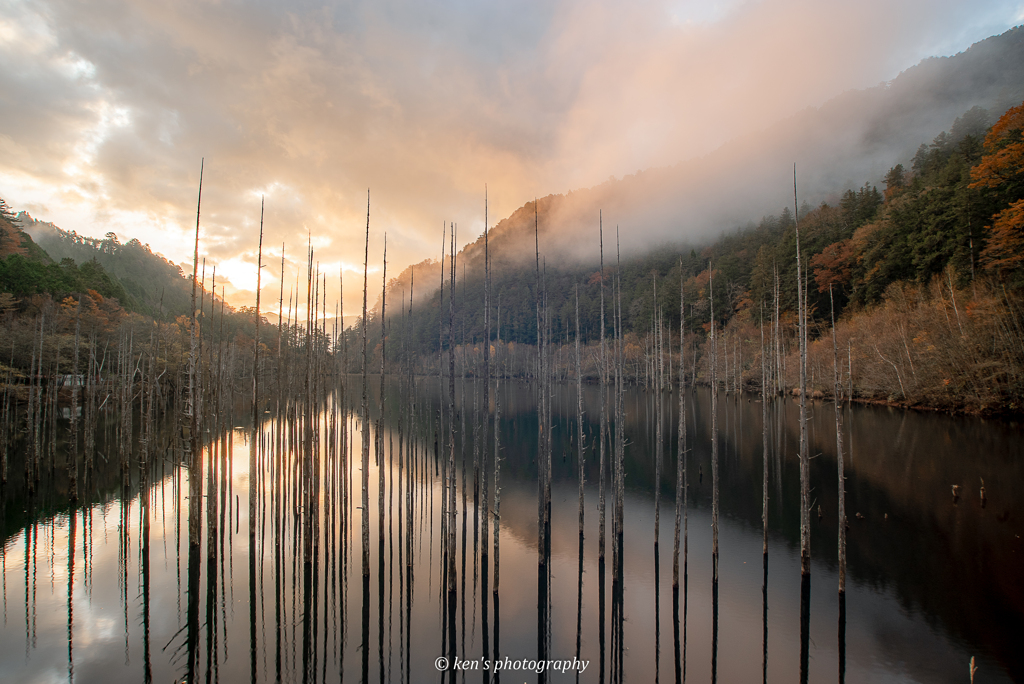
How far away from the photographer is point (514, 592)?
42.9 feet

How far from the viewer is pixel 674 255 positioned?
341ft

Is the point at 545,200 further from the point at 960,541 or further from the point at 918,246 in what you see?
the point at 960,541

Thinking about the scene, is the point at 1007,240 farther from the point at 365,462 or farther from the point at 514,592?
the point at 365,462

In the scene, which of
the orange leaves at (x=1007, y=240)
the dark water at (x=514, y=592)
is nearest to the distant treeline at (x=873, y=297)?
the orange leaves at (x=1007, y=240)

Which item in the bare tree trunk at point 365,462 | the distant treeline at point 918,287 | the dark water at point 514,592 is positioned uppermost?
the distant treeline at point 918,287

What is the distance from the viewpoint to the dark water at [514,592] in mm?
9492

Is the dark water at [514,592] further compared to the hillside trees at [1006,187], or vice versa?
the hillside trees at [1006,187]

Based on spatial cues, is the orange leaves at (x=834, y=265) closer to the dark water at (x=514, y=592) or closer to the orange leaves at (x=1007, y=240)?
the orange leaves at (x=1007, y=240)

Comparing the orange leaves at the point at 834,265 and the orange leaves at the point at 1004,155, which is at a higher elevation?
the orange leaves at the point at 1004,155

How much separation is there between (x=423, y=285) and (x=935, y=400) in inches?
5396

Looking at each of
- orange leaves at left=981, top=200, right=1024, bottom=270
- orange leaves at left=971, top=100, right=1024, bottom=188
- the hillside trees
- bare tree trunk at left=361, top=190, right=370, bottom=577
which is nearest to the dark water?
bare tree trunk at left=361, top=190, right=370, bottom=577

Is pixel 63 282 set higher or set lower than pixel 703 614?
higher

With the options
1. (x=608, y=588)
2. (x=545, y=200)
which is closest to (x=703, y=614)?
(x=608, y=588)

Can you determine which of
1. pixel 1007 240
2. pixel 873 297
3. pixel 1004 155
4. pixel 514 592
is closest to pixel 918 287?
pixel 873 297
